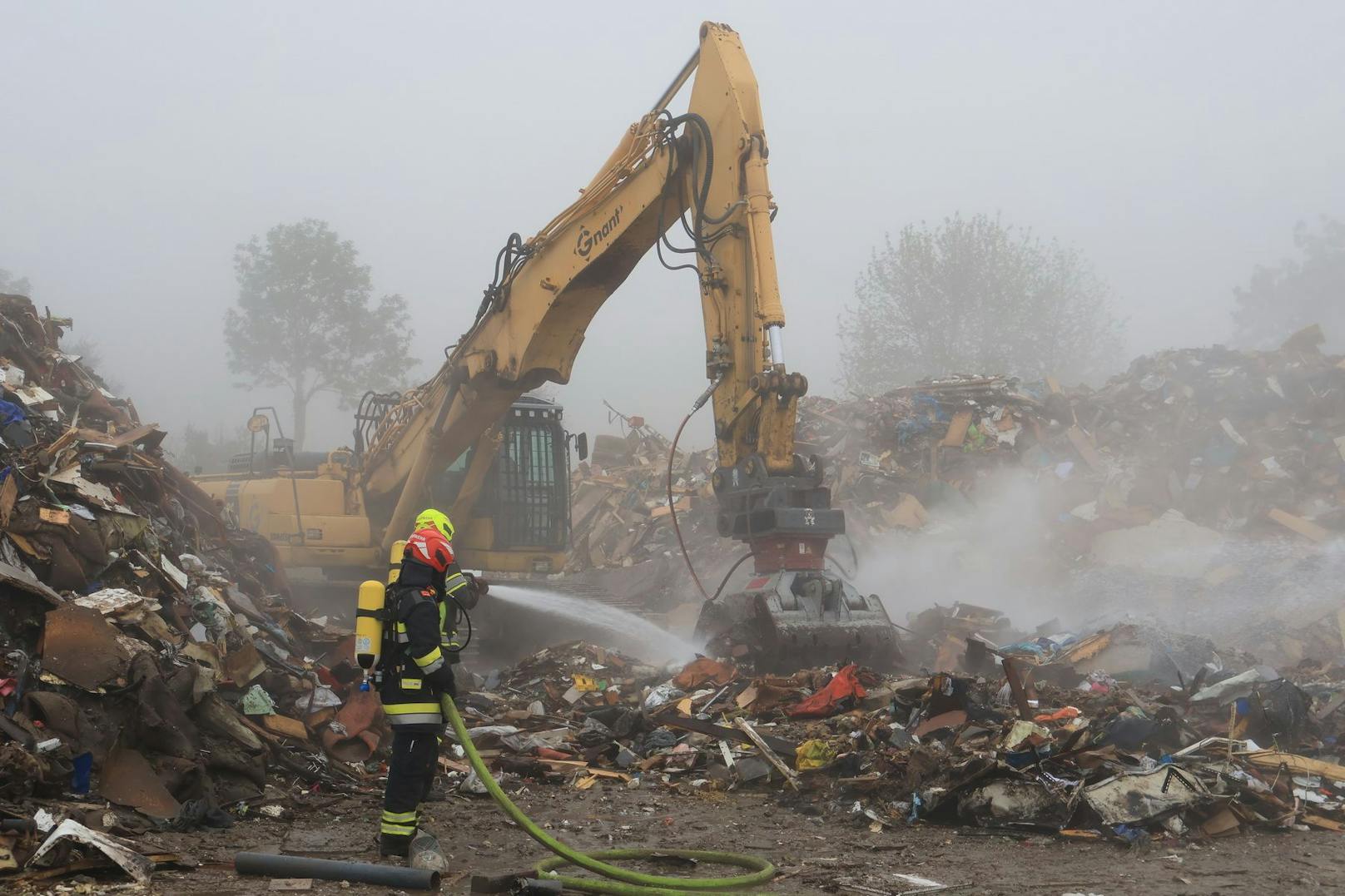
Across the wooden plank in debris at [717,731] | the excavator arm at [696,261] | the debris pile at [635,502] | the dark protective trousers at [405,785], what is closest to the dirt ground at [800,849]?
the dark protective trousers at [405,785]

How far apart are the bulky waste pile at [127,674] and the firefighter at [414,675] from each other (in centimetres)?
97

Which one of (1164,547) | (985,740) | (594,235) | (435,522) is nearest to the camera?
(435,522)

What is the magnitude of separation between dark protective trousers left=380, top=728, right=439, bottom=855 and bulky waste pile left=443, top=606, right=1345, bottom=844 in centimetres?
138

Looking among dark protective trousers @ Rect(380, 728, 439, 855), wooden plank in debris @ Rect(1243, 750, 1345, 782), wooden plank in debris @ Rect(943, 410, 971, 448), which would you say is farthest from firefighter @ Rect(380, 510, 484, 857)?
wooden plank in debris @ Rect(943, 410, 971, 448)

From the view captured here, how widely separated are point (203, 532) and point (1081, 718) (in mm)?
7852

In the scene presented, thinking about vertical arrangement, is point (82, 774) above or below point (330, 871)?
above

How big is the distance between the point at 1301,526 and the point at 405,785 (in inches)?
477

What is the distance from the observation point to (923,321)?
39031mm

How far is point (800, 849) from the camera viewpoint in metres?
5.19

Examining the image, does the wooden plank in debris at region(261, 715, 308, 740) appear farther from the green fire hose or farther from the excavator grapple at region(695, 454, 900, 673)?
the excavator grapple at region(695, 454, 900, 673)

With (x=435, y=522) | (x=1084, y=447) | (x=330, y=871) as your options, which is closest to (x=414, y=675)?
(x=435, y=522)

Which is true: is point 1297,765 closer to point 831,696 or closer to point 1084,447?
point 831,696

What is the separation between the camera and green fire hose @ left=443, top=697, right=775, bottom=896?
14.3 feet

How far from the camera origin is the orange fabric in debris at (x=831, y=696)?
7211mm
